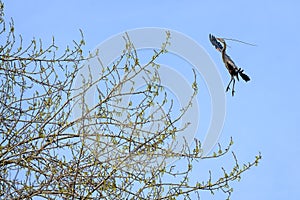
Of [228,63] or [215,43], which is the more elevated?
[215,43]

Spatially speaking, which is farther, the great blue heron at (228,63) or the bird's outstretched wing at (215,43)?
the bird's outstretched wing at (215,43)

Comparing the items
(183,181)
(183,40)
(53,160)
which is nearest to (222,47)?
(183,40)

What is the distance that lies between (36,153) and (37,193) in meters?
0.30

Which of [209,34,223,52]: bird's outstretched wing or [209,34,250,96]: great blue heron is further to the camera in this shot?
[209,34,223,52]: bird's outstretched wing

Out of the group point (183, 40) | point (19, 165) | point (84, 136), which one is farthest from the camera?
point (183, 40)

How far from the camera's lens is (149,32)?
19.2ft

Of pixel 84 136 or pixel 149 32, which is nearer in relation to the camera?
pixel 84 136

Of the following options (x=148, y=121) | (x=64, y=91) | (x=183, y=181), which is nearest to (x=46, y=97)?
(x=64, y=91)

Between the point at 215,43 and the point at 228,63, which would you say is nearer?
the point at 228,63

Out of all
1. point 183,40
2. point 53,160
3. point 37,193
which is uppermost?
point 183,40

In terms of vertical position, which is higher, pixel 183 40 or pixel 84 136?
pixel 183 40

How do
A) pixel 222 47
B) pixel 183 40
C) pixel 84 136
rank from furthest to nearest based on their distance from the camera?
1. pixel 183 40
2. pixel 222 47
3. pixel 84 136

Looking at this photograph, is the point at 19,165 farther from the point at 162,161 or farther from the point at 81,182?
the point at 162,161

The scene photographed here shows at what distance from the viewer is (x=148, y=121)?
14.4ft
